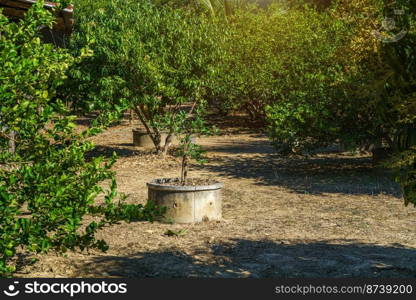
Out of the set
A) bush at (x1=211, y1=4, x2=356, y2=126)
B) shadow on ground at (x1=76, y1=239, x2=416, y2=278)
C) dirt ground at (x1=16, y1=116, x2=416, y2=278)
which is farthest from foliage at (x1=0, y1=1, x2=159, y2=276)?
bush at (x1=211, y1=4, x2=356, y2=126)

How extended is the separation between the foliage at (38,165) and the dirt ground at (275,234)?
1.01 meters

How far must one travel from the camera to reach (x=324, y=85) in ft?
45.7

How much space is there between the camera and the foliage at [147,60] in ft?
50.8

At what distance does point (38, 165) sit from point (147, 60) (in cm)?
1026

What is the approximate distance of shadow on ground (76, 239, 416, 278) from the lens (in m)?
6.54

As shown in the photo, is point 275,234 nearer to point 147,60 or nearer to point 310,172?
point 310,172

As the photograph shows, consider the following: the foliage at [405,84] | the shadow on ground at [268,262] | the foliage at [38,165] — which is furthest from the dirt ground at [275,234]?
the foliage at [405,84]

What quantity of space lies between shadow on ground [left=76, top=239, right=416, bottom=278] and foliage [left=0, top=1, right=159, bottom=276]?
903mm

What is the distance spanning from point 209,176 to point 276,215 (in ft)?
13.6

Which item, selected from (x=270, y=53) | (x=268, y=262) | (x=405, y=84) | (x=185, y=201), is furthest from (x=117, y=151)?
(x=405, y=84)

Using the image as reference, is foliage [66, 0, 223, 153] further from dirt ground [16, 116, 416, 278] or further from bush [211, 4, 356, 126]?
bush [211, 4, 356, 126]

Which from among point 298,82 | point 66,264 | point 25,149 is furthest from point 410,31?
point 298,82

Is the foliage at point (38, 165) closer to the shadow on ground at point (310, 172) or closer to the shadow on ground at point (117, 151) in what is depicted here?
the shadow on ground at point (310, 172)

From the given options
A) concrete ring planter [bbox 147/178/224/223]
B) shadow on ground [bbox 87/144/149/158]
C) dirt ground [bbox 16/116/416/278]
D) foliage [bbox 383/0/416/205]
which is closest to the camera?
foliage [bbox 383/0/416/205]
